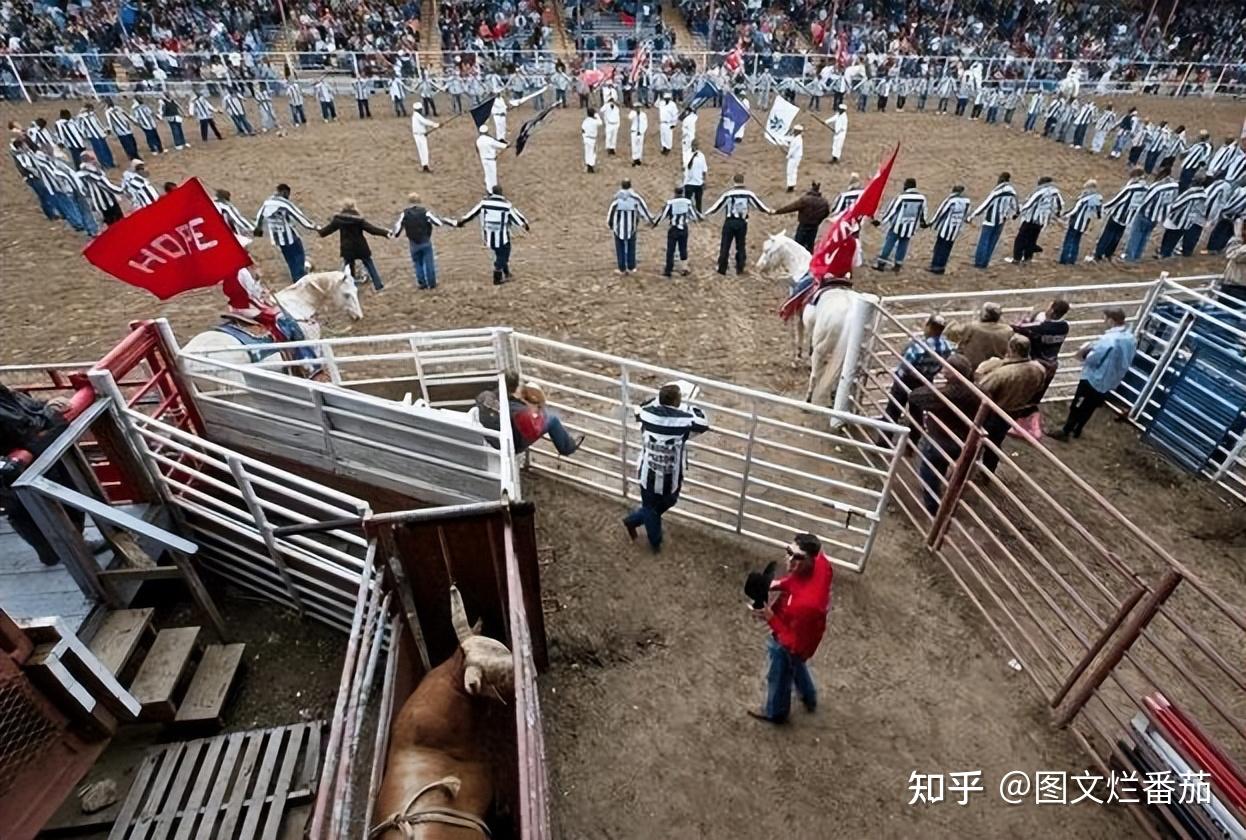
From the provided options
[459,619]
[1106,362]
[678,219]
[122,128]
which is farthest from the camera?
[122,128]

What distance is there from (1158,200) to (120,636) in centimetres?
1560

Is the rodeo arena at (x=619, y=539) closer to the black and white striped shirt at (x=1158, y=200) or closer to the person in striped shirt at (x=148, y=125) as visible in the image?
the black and white striped shirt at (x=1158, y=200)

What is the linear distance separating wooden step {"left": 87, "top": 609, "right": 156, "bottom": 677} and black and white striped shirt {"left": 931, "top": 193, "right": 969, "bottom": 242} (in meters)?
11.6

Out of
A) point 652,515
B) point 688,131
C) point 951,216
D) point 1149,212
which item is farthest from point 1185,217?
point 652,515

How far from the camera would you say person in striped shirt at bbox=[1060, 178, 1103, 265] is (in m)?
11.6

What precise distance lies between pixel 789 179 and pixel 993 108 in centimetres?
1160

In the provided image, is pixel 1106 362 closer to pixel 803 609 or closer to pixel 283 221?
pixel 803 609

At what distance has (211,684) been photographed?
196 inches

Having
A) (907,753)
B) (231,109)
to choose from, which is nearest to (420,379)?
(907,753)

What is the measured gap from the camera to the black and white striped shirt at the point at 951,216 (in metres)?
11.1

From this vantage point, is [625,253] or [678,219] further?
[625,253]

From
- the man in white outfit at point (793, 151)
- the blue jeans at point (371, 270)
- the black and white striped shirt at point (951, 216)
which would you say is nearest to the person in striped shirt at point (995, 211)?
the black and white striped shirt at point (951, 216)

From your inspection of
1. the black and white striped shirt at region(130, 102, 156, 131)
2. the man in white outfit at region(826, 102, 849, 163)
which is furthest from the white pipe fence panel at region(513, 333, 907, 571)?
the black and white striped shirt at region(130, 102, 156, 131)

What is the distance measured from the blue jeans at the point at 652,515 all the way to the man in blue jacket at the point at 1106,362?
15.7 ft
